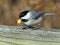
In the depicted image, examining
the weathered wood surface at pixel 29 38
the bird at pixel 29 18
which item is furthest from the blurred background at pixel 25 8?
the weathered wood surface at pixel 29 38

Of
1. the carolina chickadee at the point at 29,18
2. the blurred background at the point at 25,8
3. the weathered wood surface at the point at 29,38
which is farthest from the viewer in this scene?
the blurred background at the point at 25,8

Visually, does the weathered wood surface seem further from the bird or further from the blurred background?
the blurred background

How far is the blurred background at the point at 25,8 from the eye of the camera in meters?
1.79

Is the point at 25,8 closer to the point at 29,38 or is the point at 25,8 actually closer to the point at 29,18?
the point at 29,18

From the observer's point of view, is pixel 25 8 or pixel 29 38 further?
pixel 25 8

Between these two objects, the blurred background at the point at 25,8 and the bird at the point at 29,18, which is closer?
the bird at the point at 29,18

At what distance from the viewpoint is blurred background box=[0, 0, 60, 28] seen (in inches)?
70.6

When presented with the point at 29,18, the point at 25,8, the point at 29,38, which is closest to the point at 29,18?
the point at 29,18

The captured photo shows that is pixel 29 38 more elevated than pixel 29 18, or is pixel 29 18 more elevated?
pixel 29 18

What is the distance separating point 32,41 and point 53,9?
3.39ft

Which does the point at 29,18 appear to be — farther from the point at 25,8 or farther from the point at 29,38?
the point at 29,38

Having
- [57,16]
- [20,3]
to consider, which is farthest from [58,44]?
[20,3]

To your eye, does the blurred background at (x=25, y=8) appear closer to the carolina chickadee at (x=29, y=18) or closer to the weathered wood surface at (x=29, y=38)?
the carolina chickadee at (x=29, y=18)

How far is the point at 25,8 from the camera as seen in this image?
1.88 meters
